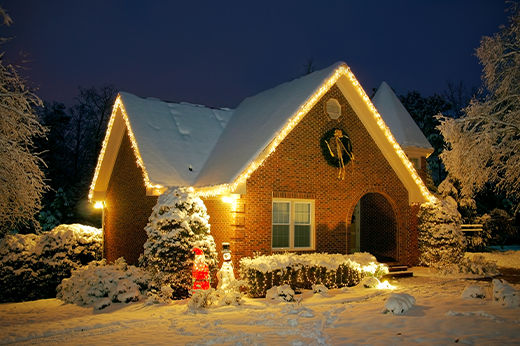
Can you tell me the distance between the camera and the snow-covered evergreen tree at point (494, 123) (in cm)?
1364

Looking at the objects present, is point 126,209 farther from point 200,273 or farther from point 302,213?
point 302,213

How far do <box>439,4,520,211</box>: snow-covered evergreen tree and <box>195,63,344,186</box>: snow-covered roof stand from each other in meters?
4.80

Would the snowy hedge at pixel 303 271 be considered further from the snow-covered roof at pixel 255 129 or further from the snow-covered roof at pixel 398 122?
the snow-covered roof at pixel 398 122

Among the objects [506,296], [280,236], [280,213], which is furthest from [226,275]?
[506,296]

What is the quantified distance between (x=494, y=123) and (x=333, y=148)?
17.2 feet

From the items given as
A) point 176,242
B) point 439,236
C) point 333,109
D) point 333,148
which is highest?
point 333,109

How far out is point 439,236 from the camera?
17844 mm

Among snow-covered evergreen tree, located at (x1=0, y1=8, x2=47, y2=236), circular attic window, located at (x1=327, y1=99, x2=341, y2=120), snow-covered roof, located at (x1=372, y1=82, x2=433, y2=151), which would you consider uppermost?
snow-covered roof, located at (x1=372, y1=82, x2=433, y2=151)

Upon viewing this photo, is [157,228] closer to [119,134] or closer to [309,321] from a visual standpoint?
[309,321]

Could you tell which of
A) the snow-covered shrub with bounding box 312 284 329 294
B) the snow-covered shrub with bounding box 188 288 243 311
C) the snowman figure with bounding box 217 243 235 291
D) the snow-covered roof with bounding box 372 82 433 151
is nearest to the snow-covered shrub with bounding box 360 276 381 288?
the snow-covered shrub with bounding box 312 284 329 294

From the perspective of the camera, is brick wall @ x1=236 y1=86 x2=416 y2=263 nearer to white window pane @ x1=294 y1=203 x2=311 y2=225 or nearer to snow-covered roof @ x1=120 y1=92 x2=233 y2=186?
→ white window pane @ x1=294 y1=203 x2=311 y2=225

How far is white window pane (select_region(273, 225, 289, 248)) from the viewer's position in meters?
14.5

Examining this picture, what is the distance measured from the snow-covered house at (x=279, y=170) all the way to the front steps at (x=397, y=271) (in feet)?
3.32

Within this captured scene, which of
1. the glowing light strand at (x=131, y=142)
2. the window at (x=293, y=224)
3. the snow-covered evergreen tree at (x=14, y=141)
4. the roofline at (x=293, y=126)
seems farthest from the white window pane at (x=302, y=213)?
the snow-covered evergreen tree at (x=14, y=141)
